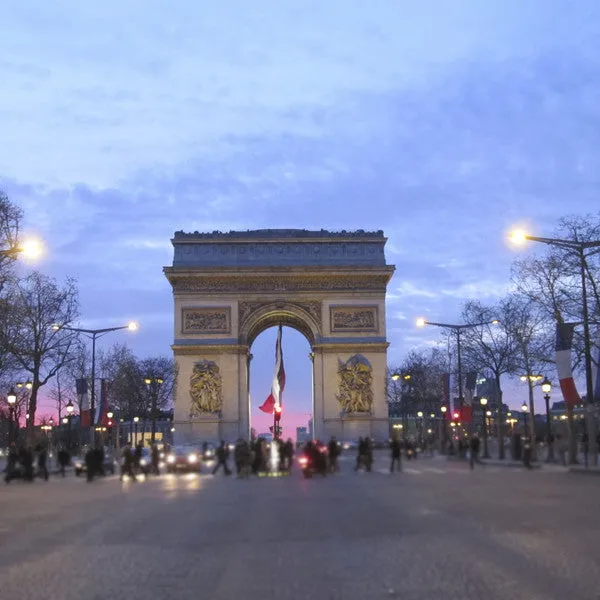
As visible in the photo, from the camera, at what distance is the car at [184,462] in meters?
46.3

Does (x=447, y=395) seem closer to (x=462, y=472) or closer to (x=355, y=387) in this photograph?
(x=355, y=387)

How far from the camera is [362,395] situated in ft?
227

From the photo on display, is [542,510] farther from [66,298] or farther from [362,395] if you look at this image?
[362,395]

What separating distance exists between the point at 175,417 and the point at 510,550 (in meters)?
58.9

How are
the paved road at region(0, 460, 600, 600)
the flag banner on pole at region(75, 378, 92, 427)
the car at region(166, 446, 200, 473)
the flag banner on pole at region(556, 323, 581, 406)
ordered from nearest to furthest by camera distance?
the paved road at region(0, 460, 600, 600), the flag banner on pole at region(556, 323, 581, 406), the car at region(166, 446, 200, 473), the flag banner on pole at region(75, 378, 92, 427)

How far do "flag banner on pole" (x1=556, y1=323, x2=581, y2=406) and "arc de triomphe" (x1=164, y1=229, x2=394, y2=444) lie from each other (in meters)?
33.6

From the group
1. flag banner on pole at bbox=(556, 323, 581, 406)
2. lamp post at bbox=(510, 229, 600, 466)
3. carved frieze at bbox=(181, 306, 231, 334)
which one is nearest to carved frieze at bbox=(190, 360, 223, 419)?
carved frieze at bbox=(181, 306, 231, 334)

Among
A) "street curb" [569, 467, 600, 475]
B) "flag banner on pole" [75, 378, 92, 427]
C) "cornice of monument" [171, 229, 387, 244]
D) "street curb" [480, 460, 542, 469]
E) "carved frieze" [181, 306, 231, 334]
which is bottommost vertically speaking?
"street curb" [480, 460, 542, 469]

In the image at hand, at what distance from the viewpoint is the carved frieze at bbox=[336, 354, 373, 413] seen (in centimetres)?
6919

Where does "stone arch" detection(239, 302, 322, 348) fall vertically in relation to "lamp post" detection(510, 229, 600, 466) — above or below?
above

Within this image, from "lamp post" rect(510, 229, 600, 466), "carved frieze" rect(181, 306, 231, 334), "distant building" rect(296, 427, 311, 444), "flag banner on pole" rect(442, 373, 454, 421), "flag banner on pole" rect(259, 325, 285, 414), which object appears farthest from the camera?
"distant building" rect(296, 427, 311, 444)

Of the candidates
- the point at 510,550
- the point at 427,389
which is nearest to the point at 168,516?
the point at 510,550

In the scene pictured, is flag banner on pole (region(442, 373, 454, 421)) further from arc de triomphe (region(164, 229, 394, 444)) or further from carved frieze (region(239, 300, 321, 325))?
carved frieze (region(239, 300, 321, 325))

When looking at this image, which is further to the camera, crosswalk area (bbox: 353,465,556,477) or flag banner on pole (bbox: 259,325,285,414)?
flag banner on pole (bbox: 259,325,285,414)
